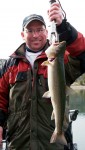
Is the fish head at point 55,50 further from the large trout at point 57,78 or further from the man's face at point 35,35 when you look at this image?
the man's face at point 35,35

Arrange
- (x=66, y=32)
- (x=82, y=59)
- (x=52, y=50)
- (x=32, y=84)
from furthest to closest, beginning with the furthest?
(x=32, y=84) → (x=82, y=59) → (x=66, y=32) → (x=52, y=50)

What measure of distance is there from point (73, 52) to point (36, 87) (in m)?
0.70

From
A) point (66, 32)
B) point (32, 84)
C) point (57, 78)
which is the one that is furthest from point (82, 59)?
point (57, 78)

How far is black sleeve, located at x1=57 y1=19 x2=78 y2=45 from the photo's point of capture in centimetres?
439

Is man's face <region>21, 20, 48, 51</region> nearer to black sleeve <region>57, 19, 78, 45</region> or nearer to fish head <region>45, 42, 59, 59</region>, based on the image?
black sleeve <region>57, 19, 78, 45</region>

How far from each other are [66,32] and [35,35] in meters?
0.65

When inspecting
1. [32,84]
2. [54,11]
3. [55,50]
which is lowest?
[32,84]

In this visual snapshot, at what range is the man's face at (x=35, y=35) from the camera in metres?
5.04

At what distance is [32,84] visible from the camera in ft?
16.1

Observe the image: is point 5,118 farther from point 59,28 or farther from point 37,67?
point 59,28

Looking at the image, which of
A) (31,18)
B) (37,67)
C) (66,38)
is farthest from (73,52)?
(31,18)

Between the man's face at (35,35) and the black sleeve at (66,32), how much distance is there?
569mm

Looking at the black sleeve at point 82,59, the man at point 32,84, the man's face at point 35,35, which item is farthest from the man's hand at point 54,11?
the man's face at point 35,35

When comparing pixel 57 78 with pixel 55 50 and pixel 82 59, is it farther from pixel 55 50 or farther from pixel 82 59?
pixel 82 59
